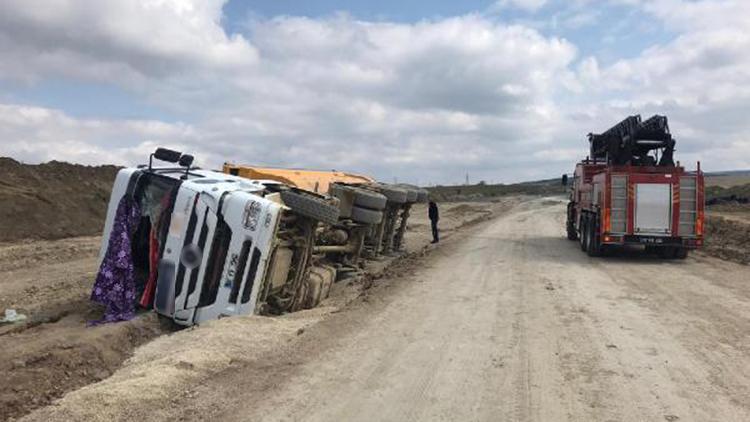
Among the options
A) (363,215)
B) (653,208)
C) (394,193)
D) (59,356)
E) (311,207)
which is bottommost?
(59,356)

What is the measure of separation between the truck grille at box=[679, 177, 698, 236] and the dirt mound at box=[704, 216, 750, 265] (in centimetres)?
171

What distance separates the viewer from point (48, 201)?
2581 cm

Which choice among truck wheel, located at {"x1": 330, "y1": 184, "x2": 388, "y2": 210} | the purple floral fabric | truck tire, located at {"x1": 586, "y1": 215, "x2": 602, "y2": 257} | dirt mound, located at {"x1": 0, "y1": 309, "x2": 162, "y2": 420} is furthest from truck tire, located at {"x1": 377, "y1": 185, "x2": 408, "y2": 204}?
dirt mound, located at {"x1": 0, "y1": 309, "x2": 162, "y2": 420}

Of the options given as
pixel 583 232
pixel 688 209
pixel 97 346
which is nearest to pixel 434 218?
pixel 583 232

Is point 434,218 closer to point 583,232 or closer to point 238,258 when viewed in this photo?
point 583,232

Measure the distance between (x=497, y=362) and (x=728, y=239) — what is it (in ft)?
64.7

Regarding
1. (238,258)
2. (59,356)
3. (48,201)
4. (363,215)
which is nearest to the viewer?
(59,356)

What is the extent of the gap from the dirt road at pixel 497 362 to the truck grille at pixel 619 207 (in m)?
5.32

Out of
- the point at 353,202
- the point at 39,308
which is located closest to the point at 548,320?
the point at 353,202

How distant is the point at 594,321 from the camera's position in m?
9.37

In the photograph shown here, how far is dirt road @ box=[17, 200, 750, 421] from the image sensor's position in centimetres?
563

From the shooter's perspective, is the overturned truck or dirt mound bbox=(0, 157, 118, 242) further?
dirt mound bbox=(0, 157, 118, 242)

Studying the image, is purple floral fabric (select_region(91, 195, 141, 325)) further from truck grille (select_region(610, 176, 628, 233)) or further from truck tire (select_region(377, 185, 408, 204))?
truck grille (select_region(610, 176, 628, 233))

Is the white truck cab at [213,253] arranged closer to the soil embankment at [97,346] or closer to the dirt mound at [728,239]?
the soil embankment at [97,346]
